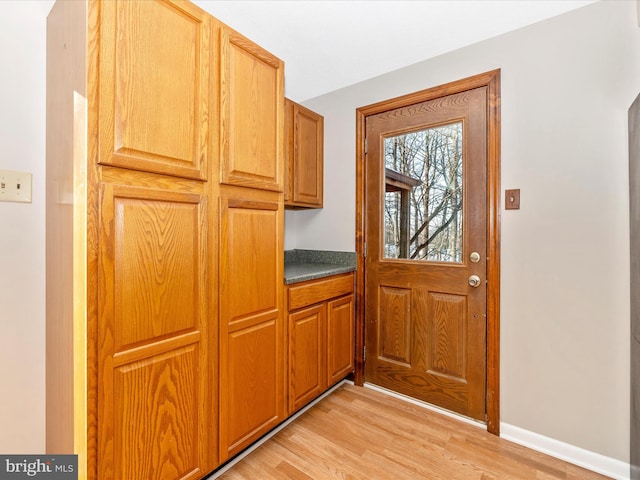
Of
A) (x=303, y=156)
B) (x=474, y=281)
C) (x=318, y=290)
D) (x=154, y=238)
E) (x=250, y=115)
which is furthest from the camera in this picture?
(x=303, y=156)

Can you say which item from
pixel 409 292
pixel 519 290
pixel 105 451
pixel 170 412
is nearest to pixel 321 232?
pixel 409 292

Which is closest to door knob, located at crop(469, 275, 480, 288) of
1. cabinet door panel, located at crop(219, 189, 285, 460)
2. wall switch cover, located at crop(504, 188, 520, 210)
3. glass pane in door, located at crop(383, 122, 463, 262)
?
glass pane in door, located at crop(383, 122, 463, 262)

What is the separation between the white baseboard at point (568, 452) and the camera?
4.86 ft

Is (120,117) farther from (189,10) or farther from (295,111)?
(295,111)

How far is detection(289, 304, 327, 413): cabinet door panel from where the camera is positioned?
5.97 ft

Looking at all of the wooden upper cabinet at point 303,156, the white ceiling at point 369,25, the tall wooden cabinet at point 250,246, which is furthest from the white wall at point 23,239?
the wooden upper cabinet at point 303,156

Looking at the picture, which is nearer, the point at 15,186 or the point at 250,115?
the point at 15,186

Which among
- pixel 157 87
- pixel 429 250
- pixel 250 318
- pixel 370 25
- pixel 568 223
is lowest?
pixel 250 318

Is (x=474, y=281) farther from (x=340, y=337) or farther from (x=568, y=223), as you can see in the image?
(x=340, y=337)

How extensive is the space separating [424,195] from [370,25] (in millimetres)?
1089

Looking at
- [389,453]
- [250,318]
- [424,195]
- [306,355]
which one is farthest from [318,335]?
[424,195]

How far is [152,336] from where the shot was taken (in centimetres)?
117

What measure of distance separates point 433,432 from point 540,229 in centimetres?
134

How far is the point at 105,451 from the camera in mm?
1043
